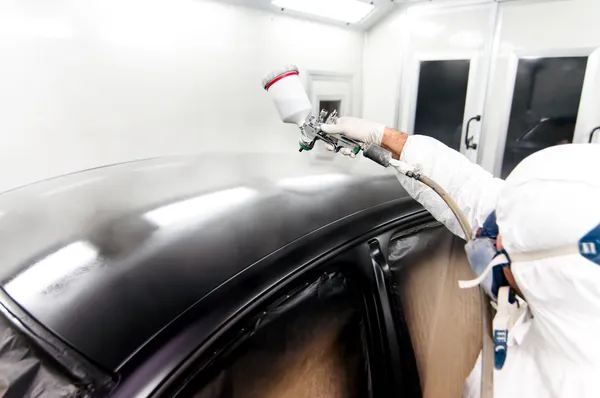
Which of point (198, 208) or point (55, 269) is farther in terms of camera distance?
point (198, 208)

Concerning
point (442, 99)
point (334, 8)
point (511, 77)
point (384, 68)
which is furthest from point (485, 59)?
point (334, 8)

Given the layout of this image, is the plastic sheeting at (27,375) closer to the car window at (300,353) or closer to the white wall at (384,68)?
the car window at (300,353)

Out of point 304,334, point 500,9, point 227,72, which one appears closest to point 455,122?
point 500,9

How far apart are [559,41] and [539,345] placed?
174cm

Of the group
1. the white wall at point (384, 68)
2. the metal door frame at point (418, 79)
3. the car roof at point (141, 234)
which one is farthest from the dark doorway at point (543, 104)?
the car roof at point (141, 234)

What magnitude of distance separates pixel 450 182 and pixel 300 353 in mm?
585

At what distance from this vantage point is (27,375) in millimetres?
618

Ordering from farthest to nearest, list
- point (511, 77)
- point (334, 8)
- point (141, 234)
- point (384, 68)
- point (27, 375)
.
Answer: point (384, 68), point (511, 77), point (334, 8), point (141, 234), point (27, 375)

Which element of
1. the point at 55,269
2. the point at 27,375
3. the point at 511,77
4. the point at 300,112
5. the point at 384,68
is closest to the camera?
the point at 27,375

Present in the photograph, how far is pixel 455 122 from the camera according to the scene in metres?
2.33

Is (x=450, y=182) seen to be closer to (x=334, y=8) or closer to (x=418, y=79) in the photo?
(x=334, y=8)

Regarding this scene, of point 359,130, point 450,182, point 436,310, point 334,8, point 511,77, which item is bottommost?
point 436,310

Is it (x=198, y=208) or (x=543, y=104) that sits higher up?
(x=543, y=104)

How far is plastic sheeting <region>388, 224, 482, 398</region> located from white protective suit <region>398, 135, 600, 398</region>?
34 centimetres
